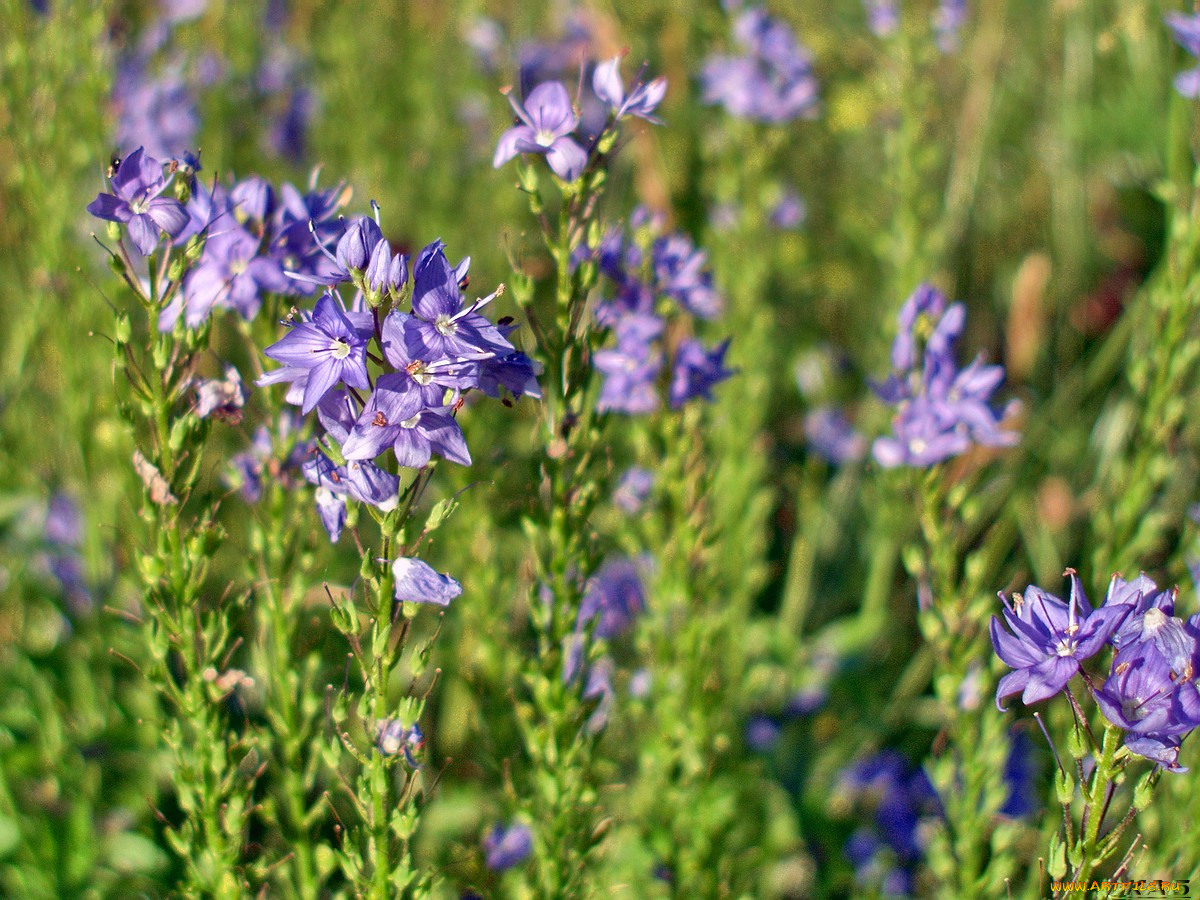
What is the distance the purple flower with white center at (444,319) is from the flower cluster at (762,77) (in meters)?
2.39

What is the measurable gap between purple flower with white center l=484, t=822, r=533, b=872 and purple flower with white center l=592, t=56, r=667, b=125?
167 centimetres

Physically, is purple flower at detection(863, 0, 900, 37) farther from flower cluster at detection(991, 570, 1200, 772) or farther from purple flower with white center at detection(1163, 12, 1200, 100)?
flower cluster at detection(991, 570, 1200, 772)

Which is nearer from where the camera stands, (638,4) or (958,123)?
(958,123)

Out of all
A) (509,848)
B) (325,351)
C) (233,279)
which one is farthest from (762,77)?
(509,848)

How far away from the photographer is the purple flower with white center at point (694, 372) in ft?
7.73

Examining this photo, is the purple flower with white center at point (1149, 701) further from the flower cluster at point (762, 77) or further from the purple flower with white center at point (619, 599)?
the flower cluster at point (762, 77)

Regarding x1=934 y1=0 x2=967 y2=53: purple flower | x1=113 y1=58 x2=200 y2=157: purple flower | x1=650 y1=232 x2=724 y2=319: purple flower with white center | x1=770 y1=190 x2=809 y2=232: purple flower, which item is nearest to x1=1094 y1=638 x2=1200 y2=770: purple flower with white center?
x1=650 y1=232 x2=724 y2=319: purple flower with white center

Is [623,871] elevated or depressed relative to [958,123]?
depressed

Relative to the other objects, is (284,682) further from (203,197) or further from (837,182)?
(837,182)

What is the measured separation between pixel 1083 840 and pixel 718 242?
106 inches

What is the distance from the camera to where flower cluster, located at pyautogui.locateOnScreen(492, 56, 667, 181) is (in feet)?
5.97

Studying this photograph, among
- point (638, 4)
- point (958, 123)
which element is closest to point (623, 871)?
point (958, 123)

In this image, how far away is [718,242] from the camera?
3.77m

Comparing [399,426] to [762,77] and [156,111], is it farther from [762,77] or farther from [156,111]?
[156,111]
